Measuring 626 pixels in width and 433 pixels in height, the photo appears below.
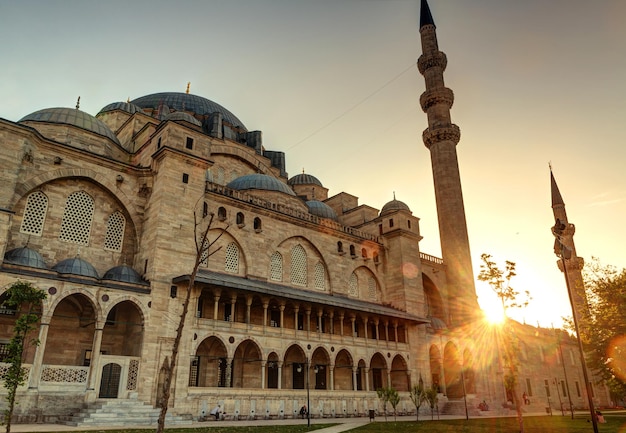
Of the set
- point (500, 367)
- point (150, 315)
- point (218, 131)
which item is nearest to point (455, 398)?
point (500, 367)

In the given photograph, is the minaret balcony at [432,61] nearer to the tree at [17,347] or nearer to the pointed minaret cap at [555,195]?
the pointed minaret cap at [555,195]

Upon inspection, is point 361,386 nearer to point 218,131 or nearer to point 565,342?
point 218,131

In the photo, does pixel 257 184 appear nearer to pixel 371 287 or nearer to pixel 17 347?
pixel 371 287

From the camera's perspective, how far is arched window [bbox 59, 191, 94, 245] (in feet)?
63.6

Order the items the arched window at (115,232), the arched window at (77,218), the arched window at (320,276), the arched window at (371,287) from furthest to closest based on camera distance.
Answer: the arched window at (371,287) < the arched window at (320,276) < the arched window at (115,232) < the arched window at (77,218)

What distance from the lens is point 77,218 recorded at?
19.8m

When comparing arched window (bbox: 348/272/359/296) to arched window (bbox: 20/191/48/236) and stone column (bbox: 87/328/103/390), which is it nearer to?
stone column (bbox: 87/328/103/390)

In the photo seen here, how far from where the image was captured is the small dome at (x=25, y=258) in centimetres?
1645

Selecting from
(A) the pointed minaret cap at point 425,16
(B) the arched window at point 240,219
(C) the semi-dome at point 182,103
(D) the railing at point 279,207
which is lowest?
(B) the arched window at point 240,219

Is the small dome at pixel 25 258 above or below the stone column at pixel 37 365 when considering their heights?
above

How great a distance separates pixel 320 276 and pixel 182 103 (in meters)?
19.4

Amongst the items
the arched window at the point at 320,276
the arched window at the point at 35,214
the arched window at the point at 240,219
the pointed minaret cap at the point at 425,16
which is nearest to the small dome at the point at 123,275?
the arched window at the point at 35,214

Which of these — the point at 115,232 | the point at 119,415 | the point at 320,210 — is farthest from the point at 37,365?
the point at 320,210

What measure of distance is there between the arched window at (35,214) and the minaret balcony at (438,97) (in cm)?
2994
